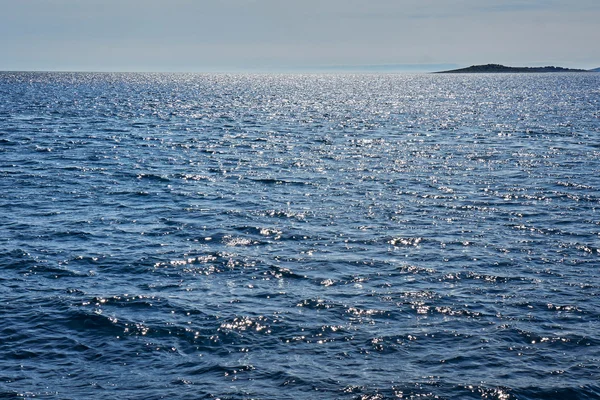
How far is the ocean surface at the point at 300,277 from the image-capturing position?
73.0 feet

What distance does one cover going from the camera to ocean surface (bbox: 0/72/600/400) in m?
22.3

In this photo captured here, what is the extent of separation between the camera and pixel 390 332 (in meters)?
25.7

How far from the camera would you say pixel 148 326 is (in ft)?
85.6

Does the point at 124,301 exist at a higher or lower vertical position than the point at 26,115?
lower

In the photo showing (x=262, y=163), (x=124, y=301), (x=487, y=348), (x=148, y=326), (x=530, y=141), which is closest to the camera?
(x=487, y=348)

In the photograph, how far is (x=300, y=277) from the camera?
3225 centimetres

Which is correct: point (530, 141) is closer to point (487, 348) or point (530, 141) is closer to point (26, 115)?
point (487, 348)

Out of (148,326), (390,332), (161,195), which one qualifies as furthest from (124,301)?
(161,195)

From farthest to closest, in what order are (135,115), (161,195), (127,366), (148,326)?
1. (135,115)
2. (161,195)
3. (148,326)
4. (127,366)

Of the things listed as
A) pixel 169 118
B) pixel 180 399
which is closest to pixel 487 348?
pixel 180 399

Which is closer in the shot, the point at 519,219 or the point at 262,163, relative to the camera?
the point at 519,219

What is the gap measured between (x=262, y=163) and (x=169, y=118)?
2461 inches

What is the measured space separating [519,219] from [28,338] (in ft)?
106

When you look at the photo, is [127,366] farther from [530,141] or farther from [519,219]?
[530,141]
